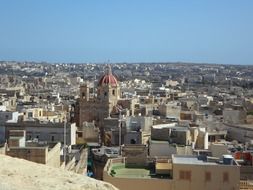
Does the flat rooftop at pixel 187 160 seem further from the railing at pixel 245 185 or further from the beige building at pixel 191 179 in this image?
the railing at pixel 245 185

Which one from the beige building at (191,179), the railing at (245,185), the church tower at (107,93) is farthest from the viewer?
the church tower at (107,93)

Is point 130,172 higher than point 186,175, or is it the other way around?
point 186,175

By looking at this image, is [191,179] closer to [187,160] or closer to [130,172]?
[187,160]

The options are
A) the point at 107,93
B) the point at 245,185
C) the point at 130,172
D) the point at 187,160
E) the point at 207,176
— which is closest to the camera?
the point at 207,176

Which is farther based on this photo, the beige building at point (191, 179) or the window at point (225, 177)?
the window at point (225, 177)

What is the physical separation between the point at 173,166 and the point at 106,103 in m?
20.4

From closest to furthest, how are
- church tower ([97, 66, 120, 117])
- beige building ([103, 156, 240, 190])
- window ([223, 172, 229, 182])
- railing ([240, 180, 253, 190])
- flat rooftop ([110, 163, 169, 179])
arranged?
beige building ([103, 156, 240, 190]), window ([223, 172, 229, 182]), railing ([240, 180, 253, 190]), flat rooftop ([110, 163, 169, 179]), church tower ([97, 66, 120, 117])

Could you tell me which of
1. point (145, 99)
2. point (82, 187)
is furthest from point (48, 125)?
point (145, 99)

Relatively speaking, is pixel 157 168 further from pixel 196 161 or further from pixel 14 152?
pixel 14 152

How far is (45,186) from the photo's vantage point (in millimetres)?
6746

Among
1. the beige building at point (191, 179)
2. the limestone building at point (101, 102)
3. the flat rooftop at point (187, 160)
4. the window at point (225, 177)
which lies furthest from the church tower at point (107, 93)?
the window at point (225, 177)

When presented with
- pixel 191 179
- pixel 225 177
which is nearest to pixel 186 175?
pixel 191 179

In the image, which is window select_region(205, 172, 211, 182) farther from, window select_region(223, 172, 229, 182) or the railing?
the railing

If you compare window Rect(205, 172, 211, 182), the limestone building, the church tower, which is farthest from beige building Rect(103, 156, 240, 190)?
the church tower
